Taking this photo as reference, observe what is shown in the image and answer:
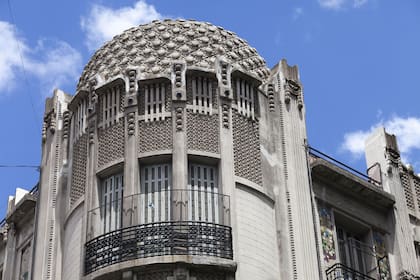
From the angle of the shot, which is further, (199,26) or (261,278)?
(199,26)

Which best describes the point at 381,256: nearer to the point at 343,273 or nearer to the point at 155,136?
the point at 343,273

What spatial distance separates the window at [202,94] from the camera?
23562 millimetres

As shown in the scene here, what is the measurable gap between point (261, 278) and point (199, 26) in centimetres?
755

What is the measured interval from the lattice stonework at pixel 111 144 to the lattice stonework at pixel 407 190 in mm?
9036

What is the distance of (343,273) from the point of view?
79.8 ft

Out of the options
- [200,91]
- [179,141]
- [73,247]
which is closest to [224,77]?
[200,91]

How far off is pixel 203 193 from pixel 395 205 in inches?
275

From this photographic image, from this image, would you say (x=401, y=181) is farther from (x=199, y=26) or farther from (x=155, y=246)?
(x=155, y=246)

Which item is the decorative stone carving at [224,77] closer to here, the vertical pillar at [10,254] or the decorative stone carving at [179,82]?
the decorative stone carving at [179,82]

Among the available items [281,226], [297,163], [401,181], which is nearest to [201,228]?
[281,226]

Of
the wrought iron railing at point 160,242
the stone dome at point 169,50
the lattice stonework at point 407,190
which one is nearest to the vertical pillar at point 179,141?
the wrought iron railing at point 160,242

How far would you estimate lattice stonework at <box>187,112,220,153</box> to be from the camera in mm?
22969

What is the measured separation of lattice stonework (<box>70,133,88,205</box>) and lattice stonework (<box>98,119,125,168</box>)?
0.65m

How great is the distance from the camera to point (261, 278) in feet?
71.3
